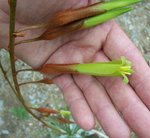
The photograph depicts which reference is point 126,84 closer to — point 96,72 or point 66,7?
point 96,72

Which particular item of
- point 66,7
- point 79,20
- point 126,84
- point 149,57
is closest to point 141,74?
point 126,84

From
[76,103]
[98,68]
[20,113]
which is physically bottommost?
[20,113]

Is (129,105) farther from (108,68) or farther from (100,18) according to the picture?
(100,18)

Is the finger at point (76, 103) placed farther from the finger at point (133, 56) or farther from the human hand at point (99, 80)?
the finger at point (133, 56)

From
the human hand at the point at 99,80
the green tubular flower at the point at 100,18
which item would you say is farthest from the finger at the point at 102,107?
the green tubular flower at the point at 100,18

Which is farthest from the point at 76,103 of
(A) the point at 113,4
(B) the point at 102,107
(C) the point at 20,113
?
(C) the point at 20,113

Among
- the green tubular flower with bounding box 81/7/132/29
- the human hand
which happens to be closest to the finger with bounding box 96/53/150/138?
the human hand
